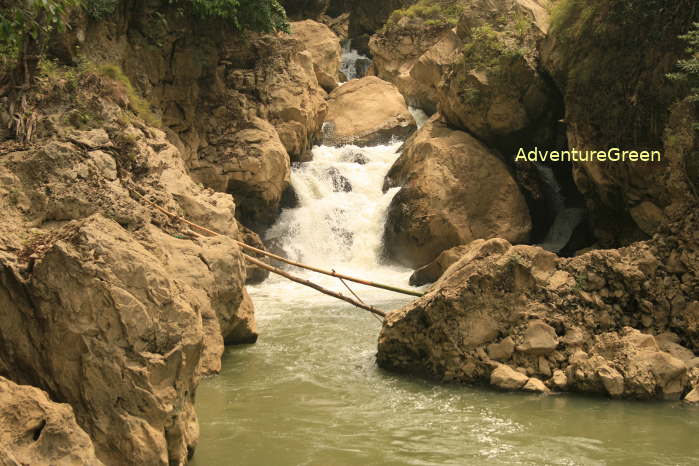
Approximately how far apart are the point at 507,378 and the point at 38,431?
183 inches

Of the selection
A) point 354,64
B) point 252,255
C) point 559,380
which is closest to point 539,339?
A: point 559,380

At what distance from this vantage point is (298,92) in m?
17.4

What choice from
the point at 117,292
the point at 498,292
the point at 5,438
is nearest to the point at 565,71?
the point at 498,292

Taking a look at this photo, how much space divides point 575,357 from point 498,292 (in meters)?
1.01

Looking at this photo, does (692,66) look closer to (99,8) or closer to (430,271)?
(430,271)

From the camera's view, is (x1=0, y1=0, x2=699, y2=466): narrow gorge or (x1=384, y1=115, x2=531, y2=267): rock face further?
(x1=384, y1=115, x2=531, y2=267): rock face

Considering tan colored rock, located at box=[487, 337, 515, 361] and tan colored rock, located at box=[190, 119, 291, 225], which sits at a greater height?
tan colored rock, located at box=[190, 119, 291, 225]

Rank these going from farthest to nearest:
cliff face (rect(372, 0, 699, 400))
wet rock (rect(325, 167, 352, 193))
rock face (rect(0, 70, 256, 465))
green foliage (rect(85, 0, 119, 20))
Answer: wet rock (rect(325, 167, 352, 193)), green foliage (rect(85, 0, 119, 20)), cliff face (rect(372, 0, 699, 400)), rock face (rect(0, 70, 256, 465))

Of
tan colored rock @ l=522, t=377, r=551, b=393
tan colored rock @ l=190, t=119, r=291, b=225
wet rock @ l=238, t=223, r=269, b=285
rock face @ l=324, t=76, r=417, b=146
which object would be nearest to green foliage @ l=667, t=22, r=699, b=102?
tan colored rock @ l=522, t=377, r=551, b=393

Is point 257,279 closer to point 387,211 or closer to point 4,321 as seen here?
point 387,211

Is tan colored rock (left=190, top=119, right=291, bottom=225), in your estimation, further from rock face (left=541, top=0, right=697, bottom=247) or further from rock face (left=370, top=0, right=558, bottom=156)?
rock face (left=541, top=0, right=697, bottom=247)

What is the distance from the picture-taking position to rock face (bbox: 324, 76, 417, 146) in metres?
19.8

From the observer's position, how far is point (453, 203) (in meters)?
14.8

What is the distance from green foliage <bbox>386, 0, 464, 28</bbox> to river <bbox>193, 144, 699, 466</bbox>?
53.2 feet
